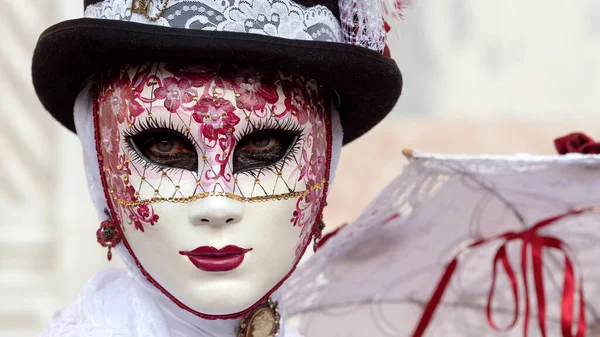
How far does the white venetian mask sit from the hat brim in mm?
38

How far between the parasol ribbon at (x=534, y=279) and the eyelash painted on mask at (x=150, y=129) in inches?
31.4

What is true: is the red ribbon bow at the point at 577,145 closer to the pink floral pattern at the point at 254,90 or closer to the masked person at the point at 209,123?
the masked person at the point at 209,123

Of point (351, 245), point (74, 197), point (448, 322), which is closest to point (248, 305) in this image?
point (351, 245)

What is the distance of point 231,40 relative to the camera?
87cm

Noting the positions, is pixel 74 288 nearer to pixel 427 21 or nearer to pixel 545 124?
pixel 427 21

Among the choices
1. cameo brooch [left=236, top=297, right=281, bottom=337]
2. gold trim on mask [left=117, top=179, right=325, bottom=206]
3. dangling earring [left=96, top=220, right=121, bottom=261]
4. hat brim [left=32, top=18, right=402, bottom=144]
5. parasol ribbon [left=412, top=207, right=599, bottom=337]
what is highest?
hat brim [left=32, top=18, right=402, bottom=144]

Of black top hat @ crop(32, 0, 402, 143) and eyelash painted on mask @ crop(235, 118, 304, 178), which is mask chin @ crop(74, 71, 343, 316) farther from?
eyelash painted on mask @ crop(235, 118, 304, 178)

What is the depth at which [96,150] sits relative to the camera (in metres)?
1.04

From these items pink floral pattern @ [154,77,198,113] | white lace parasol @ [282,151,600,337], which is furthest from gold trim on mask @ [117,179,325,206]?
white lace parasol @ [282,151,600,337]

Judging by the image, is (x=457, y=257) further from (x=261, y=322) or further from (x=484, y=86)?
(x=484, y=86)

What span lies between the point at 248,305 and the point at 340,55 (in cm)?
39

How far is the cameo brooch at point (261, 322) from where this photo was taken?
106 centimetres

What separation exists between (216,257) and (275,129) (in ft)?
0.67

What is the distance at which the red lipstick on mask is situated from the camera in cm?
92
